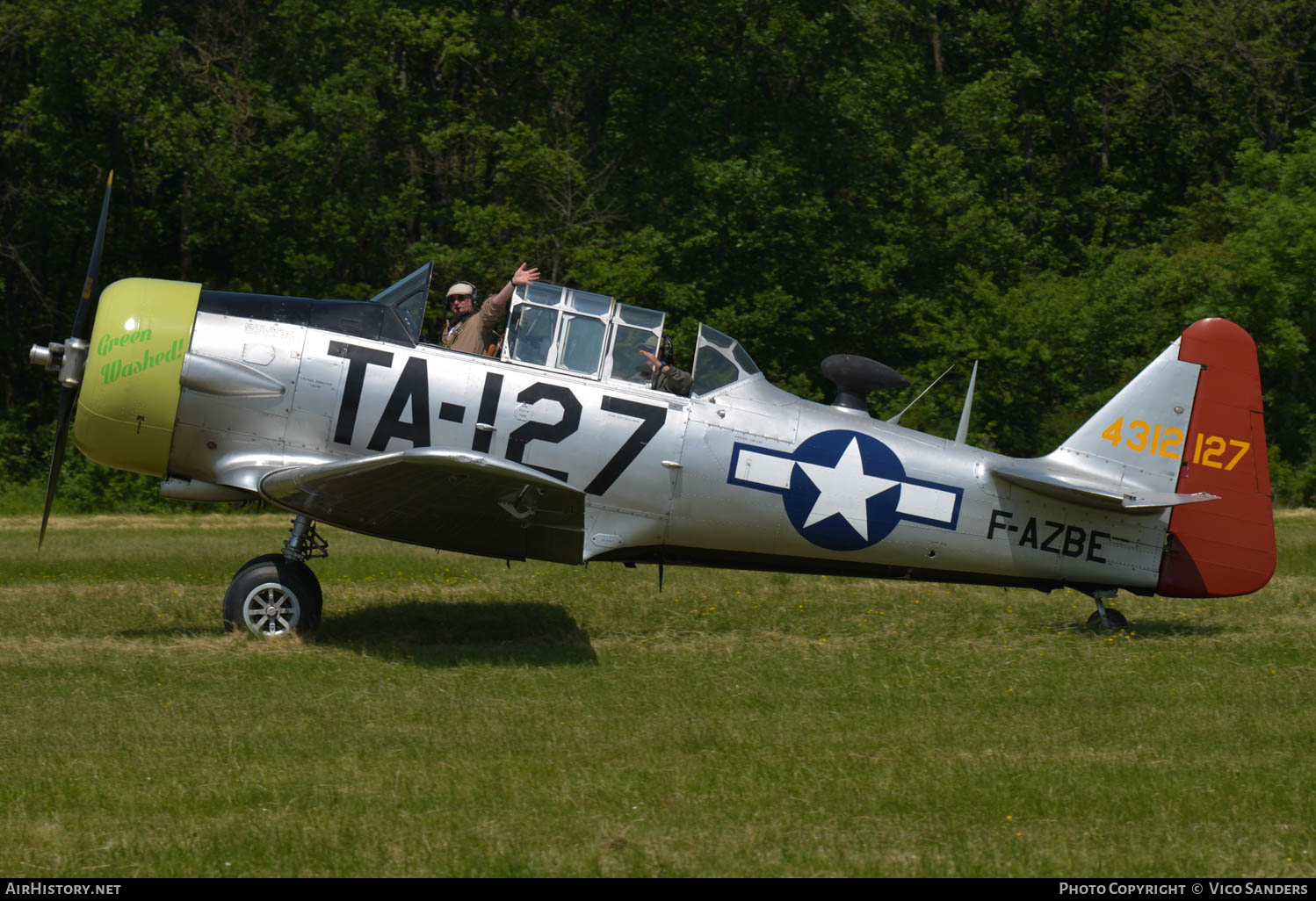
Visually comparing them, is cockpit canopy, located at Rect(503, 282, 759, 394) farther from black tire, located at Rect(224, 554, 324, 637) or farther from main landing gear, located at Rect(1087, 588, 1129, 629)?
main landing gear, located at Rect(1087, 588, 1129, 629)

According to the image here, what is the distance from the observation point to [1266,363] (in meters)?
25.7

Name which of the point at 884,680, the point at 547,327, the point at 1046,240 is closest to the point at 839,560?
the point at 884,680

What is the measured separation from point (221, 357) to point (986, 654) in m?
5.69

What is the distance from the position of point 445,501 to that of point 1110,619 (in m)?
5.16

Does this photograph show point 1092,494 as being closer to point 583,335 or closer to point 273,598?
point 583,335

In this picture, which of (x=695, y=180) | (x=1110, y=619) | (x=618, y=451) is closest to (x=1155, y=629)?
(x=1110, y=619)

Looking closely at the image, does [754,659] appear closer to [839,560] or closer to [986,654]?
[839,560]

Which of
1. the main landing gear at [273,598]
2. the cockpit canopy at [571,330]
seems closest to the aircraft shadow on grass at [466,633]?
the main landing gear at [273,598]

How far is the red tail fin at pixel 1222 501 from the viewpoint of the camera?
10.2 m

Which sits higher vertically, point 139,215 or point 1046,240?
point 1046,240

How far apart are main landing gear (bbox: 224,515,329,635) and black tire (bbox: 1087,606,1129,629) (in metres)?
5.77

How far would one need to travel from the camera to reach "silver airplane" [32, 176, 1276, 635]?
9.22 meters
